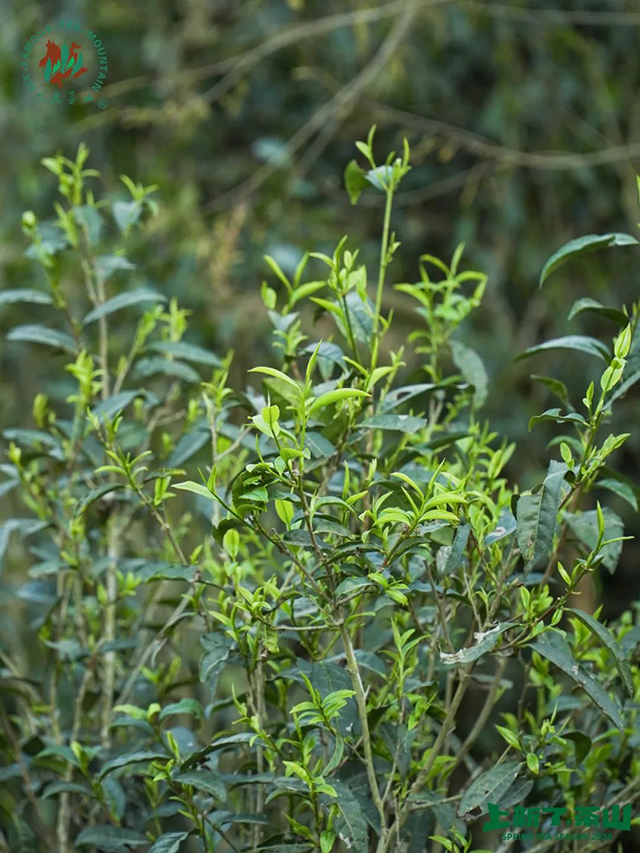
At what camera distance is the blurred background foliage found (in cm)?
241

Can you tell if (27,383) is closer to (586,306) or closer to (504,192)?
(504,192)

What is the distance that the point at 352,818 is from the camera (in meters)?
0.72

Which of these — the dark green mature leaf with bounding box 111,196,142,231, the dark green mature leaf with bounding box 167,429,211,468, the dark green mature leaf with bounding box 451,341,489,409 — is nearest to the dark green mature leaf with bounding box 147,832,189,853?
the dark green mature leaf with bounding box 167,429,211,468

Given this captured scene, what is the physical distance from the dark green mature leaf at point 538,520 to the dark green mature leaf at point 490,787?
0.17 m

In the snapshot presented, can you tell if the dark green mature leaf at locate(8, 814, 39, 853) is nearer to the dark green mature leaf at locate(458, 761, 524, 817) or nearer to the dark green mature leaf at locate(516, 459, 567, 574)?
the dark green mature leaf at locate(458, 761, 524, 817)

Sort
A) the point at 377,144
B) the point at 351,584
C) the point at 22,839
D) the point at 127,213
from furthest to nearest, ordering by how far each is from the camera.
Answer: the point at 377,144
the point at 127,213
the point at 22,839
the point at 351,584

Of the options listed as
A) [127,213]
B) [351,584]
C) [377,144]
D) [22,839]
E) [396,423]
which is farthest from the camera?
[377,144]

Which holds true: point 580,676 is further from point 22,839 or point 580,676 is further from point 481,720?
point 22,839

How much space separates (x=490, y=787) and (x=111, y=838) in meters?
0.33

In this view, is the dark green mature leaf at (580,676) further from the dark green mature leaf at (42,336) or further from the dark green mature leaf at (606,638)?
the dark green mature leaf at (42,336)

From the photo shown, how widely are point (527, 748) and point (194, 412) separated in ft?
1.46

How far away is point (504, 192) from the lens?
2547 mm

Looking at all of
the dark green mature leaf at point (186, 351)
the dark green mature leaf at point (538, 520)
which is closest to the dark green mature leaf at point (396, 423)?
the dark green mature leaf at point (538, 520)

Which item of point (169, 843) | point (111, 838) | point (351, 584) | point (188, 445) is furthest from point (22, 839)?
point (351, 584)
